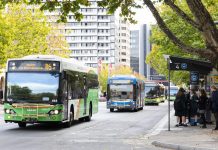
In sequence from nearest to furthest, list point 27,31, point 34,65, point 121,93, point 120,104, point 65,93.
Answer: point 34,65 → point 65,93 → point 120,104 → point 121,93 → point 27,31

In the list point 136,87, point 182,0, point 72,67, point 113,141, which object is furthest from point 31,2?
point 136,87

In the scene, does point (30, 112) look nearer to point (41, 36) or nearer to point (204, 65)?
point (204, 65)

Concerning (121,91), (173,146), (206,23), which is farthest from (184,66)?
(121,91)

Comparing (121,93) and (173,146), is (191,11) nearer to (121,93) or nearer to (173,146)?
(173,146)

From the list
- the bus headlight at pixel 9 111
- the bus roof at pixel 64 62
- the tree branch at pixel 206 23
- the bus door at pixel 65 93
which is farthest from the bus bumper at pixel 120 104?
the tree branch at pixel 206 23

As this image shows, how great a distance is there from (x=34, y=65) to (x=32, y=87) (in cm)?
96

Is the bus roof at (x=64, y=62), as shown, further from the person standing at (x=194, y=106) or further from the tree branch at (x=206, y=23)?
the tree branch at (x=206, y=23)

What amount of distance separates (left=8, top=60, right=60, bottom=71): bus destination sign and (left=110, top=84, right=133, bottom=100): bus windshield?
21.7 m

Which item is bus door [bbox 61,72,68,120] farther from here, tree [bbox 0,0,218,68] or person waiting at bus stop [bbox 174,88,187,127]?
person waiting at bus stop [bbox 174,88,187,127]

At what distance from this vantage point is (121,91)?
4391cm

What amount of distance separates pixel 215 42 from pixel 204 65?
6154 millimetres

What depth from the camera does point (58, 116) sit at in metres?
21.8

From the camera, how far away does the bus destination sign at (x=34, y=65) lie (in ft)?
72.6

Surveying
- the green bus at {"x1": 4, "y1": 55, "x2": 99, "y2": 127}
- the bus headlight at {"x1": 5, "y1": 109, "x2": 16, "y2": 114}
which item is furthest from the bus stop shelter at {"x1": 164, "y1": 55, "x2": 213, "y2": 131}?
the bus headlight at {"x1": 5, "y1": 109, "x2": 16, "y2": 114}
